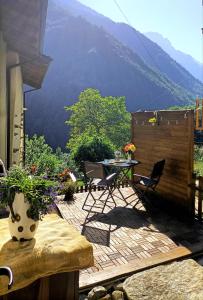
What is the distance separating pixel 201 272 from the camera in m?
2.94

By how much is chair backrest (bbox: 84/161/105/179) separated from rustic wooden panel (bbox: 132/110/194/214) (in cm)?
140

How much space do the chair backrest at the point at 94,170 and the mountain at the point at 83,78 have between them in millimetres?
47829

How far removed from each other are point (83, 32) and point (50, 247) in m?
78.8

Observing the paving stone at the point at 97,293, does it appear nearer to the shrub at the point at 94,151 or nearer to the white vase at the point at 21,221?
the white vase at the point at 21,221

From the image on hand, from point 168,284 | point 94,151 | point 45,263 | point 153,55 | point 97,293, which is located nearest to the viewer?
point 45,263

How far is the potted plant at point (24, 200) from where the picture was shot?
6.59 ft

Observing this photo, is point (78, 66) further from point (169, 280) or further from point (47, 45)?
point (169, 280)

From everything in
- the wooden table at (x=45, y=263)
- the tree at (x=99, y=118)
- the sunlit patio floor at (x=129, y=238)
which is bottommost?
the sunlit patio floor at (x=129, y=238)

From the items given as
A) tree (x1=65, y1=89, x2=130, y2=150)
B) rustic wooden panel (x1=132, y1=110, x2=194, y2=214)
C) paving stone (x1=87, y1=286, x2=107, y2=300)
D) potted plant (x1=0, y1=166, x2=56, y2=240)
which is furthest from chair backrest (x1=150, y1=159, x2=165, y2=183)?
tree (x1=65, y1=89, x2=130, y2=150)

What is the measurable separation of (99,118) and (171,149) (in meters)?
21.5

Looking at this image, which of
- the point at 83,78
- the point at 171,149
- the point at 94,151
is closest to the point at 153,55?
the point at 83,78

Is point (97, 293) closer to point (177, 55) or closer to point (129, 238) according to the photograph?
point (129, 238)

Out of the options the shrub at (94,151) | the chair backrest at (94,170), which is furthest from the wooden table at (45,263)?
the shrub at (94,151)

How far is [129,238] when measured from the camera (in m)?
4.20
